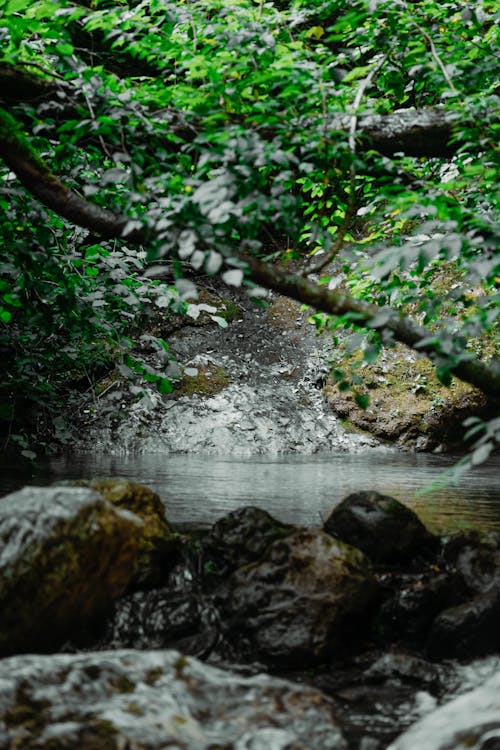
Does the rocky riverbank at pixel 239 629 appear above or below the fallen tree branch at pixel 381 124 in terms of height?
below

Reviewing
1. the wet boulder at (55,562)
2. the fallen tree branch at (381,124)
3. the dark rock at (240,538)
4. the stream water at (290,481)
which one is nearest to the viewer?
the wet boulder at (55,562)

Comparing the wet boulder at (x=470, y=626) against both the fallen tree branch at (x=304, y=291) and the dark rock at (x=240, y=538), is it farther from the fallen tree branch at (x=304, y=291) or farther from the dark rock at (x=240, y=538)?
the fallen tree branch at (x=304, y=291)

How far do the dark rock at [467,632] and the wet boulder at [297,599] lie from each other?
0.41 m

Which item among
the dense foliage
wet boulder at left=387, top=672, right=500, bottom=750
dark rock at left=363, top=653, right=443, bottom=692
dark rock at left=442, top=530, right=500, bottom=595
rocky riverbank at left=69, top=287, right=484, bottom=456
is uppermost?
the dense foliage

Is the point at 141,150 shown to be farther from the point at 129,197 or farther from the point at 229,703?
the point at 229,703

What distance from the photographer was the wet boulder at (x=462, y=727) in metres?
2.13

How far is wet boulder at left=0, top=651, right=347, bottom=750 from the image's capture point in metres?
1.99

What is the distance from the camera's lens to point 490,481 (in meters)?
7.30

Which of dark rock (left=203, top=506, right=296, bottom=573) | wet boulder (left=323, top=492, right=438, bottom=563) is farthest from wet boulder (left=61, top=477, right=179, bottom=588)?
wet boulder (left=323, top=492, right=438, bottom=563)

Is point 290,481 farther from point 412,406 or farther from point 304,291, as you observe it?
point 412,406

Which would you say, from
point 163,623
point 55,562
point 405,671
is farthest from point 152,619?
point 405,671

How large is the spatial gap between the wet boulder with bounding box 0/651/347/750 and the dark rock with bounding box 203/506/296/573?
1183 mm

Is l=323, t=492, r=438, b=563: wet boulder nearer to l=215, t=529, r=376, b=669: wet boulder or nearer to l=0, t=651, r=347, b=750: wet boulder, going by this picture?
l=215, t=529, r=376, b=669: wet boulder

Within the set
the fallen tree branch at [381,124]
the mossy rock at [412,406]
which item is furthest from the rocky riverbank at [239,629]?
the mossy rock at [412,406]
